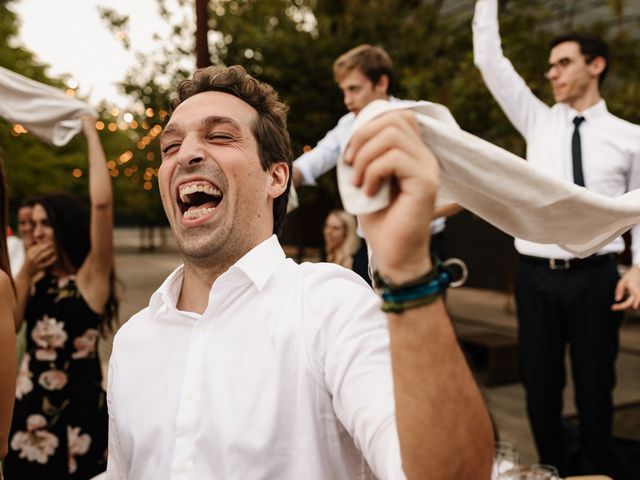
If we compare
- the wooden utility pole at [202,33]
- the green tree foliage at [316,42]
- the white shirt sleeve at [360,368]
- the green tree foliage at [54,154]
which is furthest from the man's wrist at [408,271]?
the green tree foliage at [54,154]

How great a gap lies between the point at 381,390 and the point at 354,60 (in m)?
2.92

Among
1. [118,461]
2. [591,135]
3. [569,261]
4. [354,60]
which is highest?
[354,60]

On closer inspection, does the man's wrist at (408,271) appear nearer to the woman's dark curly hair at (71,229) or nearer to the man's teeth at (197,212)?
the man's teeth at (197,212)

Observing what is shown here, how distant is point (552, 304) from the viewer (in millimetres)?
3426

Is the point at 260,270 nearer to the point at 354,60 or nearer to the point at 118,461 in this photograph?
the point at 118,461

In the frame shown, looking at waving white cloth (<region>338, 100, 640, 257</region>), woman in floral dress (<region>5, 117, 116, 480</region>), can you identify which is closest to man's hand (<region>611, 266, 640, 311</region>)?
waving white cloth (<region>338, 100, 640, 257</region>)

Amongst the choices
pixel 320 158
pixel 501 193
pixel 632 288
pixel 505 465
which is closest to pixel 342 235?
pixel 320 158

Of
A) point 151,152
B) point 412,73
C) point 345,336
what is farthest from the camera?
point 151,152

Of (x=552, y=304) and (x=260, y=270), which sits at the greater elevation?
(x=260, y=270)

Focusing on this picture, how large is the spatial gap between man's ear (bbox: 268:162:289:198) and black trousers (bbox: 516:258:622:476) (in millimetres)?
2081

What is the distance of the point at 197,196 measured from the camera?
1753 millimetres

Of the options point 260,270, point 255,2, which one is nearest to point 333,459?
point 260,270

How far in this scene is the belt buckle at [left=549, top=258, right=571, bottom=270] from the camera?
3.34m

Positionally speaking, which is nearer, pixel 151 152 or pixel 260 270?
pixel 260 270
